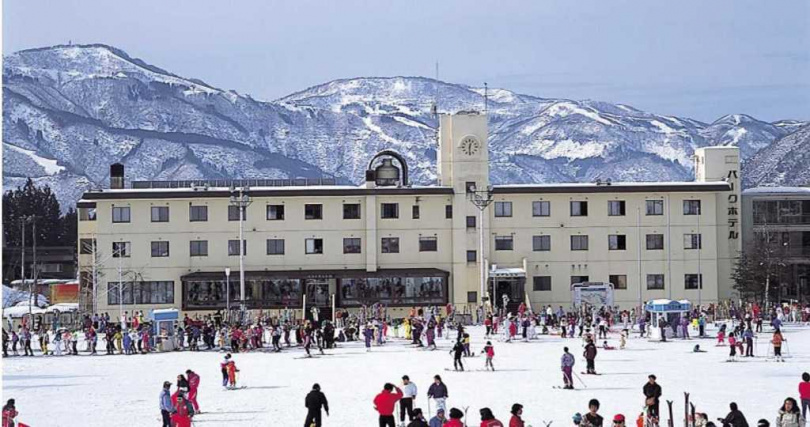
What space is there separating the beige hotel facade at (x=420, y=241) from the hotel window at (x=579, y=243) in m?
0.05

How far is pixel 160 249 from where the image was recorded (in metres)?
63.3

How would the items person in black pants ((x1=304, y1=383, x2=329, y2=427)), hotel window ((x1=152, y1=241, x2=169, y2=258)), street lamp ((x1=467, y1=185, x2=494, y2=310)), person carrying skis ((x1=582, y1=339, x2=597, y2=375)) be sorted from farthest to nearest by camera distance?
hotel window ((x1=152, y1=241, x2=169, y2=258)) → street lamp ((x1=467, y1=185, x2=494, y2=310)) → person carrying skis ((x1=582, y1=339, x2=597, y2=375)) → person in black pants ((x1=304, y1=383, x2=329, y2=427))

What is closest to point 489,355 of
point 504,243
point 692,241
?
point 504,243

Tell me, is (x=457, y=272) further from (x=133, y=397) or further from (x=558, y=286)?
(x=133, y=397)

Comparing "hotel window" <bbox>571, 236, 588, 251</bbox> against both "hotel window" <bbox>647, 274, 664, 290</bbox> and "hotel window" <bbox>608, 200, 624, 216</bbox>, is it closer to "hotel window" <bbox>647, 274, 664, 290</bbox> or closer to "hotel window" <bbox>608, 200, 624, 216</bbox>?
"hotel window" <bbox>608, 200, 624, 216</bbox>

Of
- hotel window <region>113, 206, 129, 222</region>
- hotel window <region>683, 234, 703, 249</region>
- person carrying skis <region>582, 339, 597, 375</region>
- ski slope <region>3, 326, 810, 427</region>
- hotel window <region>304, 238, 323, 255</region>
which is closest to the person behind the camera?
ski slope <region>3, 326, 810, 427</region>

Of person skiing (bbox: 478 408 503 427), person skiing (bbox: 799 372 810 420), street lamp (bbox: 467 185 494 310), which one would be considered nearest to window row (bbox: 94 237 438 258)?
street lamp (bbox: 467 185 494 310)

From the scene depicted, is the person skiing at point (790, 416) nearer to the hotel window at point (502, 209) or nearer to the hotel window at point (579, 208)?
A: the hotel window at point (502, 209)

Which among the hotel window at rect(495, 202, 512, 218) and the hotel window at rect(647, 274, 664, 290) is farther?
the hotel window at rect(495, 202, 512, 218)

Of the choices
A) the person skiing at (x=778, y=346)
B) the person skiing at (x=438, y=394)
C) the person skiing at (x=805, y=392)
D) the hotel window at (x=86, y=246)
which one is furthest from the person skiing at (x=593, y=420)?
the hotel window at (x=86, y=246)

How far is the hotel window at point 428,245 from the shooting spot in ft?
211

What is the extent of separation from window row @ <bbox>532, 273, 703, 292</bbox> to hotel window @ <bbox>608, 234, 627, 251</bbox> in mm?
1410

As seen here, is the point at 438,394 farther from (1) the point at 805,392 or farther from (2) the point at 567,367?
(2) the point at 567,367

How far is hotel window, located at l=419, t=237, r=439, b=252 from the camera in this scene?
211ft
